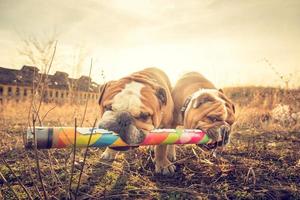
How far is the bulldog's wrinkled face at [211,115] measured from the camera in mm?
2859

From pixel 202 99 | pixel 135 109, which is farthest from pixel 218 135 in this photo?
pixel 135 109

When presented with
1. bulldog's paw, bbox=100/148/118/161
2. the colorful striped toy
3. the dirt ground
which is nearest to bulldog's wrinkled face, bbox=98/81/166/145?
the colorful striped toy

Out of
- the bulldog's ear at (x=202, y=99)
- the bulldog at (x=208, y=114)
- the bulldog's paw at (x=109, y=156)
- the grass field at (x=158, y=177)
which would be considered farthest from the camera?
the bulldog's paw at (x=109, y=156)

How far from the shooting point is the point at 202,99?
3172mm

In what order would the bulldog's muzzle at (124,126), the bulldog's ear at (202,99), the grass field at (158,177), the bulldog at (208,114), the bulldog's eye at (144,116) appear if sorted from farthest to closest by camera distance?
the bulldog's ear at (202,99), the bulldog at (208,114), the bulldog's eye at (144,116), the bulldog's muzzle at (124,126), the grass field at (158,177)

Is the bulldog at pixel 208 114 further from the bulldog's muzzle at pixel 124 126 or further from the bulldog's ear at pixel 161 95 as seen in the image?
the bulldog's muzzle at pixel 124 126

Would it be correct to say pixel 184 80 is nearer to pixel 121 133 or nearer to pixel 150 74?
pixel 150 74

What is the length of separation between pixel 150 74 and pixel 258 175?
1.76m

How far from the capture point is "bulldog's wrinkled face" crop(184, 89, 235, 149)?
286 cm

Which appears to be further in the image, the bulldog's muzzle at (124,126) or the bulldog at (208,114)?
the bulldog at (208,114)

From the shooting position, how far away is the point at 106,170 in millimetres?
2633

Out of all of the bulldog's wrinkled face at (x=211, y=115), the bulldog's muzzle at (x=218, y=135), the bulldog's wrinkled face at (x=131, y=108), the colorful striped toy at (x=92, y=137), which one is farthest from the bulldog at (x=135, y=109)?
the bulldog's muzzle at (x=218, y=135)

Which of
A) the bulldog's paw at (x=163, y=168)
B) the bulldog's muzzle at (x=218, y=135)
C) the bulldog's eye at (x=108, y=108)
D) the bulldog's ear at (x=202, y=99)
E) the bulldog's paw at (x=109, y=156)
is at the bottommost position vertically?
the bulldog's paw at (x=109, y=156)

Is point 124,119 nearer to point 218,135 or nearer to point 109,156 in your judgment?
point 218,135
